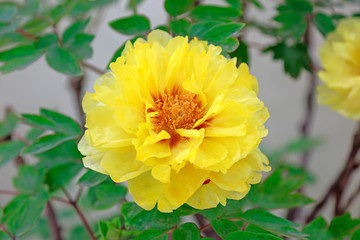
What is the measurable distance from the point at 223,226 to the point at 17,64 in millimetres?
286

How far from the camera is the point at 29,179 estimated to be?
0.49 m

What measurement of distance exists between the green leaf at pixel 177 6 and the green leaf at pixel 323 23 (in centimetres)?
20

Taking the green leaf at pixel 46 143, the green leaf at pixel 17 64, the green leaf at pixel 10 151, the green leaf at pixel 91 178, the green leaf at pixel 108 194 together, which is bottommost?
the green leaf at pixel 10 151

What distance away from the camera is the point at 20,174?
0.50 metres

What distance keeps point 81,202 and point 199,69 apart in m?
0.55

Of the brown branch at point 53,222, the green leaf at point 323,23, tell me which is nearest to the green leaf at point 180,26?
the green leaf at point 323,23

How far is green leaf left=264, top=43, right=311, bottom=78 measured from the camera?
22.4 inches

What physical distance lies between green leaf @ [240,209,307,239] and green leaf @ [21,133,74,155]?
0.64 ft

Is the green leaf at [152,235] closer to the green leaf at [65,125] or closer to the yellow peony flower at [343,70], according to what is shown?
the green leaf at [65,125]

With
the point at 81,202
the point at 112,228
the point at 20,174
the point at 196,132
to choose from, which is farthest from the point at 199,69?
the point at 81,202

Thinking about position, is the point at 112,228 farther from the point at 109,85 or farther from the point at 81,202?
the point at 81,202

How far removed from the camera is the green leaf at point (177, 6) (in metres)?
0.42

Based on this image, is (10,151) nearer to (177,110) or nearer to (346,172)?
(177,110)

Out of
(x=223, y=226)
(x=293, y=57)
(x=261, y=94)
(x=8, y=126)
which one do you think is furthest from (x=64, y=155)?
(x=261, y=94)
